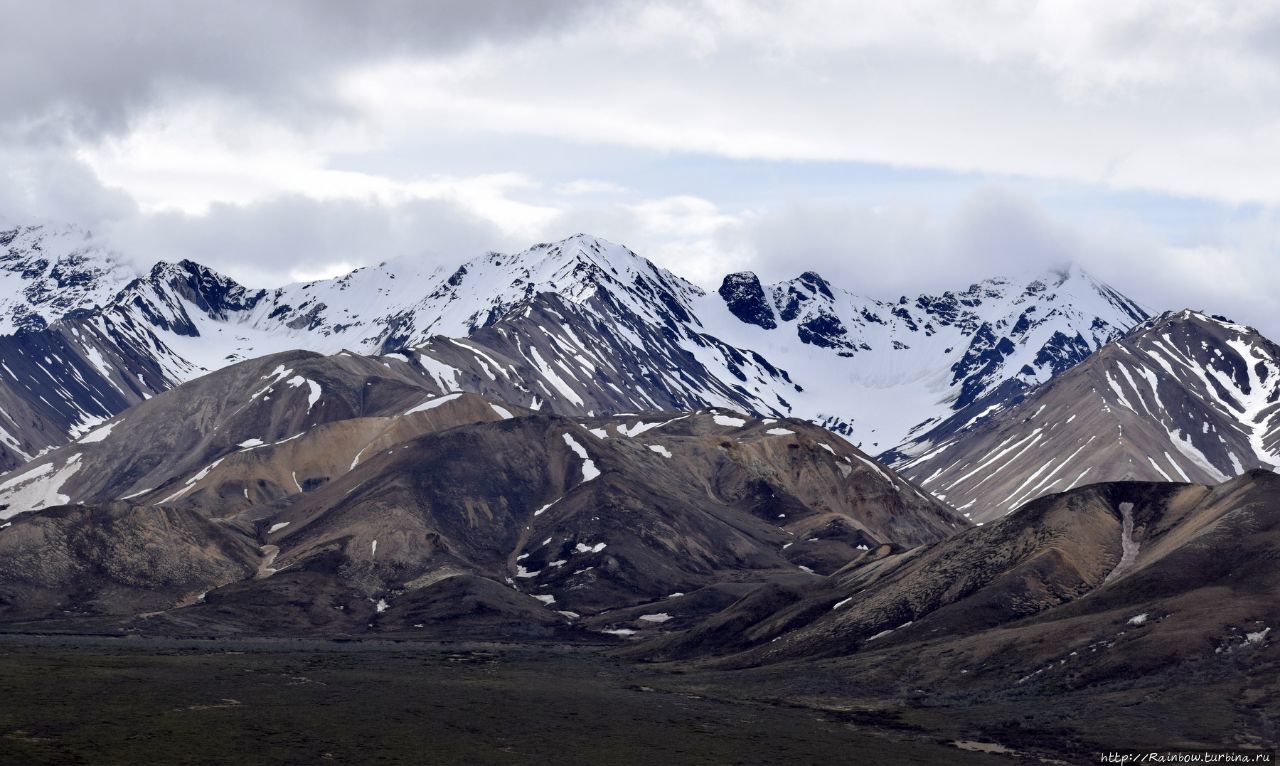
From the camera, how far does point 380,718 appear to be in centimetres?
12950

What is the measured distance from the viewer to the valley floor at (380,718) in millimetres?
112812

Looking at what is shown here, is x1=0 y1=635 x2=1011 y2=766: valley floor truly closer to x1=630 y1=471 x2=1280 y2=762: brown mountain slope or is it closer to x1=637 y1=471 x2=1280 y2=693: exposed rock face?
x1=630 y1=471 x2=1280 y2=762: brown mountain slope

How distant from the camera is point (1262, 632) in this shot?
136 metres

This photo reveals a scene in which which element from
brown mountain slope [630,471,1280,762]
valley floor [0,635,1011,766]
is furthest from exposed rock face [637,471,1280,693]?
valley floor [0,635,1011,766]

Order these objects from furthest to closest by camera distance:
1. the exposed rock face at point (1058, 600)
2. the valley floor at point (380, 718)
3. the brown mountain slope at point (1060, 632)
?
the exposed rock face at point (1058, 600)
the brown mountain slope at point (1060, 632)
the valley floor at point (380, 718)

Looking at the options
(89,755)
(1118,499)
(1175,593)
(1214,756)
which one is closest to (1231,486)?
(1118,499)

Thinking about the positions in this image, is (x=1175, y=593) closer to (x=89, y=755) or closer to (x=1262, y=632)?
(x=1262, y=632)

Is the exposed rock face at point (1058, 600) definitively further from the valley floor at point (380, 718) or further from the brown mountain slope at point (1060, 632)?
the valley floor at point (380, 718)

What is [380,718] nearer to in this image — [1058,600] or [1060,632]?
[1060,632]

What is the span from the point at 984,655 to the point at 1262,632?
2633cm

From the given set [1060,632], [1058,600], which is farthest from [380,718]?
[1058,600]

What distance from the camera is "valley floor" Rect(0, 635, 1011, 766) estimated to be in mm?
112812

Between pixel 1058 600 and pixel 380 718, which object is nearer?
pixel 380 718

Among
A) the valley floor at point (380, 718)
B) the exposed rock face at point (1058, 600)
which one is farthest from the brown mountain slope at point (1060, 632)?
the valley floor at point (380, 718)
